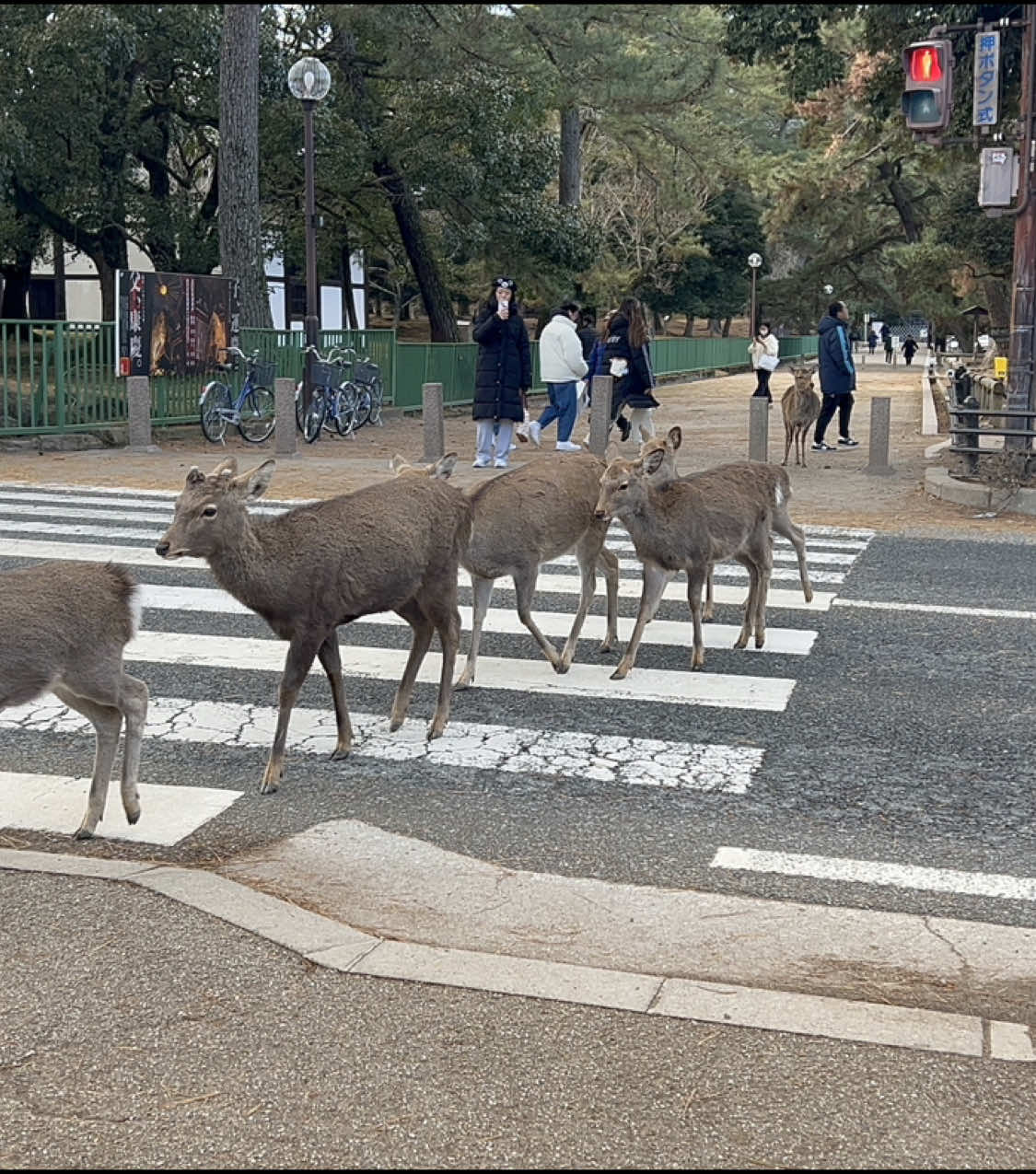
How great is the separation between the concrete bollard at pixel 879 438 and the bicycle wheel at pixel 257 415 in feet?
29.1

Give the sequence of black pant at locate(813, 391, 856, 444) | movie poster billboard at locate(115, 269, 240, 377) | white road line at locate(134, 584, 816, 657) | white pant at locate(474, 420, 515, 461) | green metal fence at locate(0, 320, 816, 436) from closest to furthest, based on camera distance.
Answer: white road line at locate(134, 584, 816, 657)
white pant at locate(474, 420, 515, 461)
green metal fence at locate(0, 320, 816, 436)
black pant at locate(813, 391, 856, 444)
movie poster billboard at locate(115, 269, 240, 377)

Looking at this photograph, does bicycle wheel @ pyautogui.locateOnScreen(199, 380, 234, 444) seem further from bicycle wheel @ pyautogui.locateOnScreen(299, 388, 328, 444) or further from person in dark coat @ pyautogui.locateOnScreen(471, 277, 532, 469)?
person in dark coat @ pyautogui.locateOnScreen(471, 277, 532, 469)

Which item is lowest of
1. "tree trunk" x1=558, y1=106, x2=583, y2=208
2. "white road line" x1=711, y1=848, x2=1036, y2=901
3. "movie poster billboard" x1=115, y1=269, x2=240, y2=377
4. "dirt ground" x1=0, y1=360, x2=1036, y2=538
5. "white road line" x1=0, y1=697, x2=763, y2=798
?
"white road line" x1=711, y1=848, x2=1036, y2=901

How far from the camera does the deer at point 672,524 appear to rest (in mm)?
8117

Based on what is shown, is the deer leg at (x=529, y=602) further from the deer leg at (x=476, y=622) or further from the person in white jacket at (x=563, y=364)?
the person in white jacket at (x=563, y=364)

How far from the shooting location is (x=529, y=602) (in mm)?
8047

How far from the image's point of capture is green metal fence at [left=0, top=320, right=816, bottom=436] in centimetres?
1942

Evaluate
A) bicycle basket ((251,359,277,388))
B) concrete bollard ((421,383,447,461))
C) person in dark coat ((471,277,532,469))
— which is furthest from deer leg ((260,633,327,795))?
bicycle basket ((251,359,277,388))

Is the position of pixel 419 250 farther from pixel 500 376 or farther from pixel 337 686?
pixel 337 686

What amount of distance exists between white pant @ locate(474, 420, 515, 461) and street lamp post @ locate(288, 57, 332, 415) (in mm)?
4961

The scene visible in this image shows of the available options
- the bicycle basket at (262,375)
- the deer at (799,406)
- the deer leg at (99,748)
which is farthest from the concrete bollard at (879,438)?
the deer leg at (99,748)

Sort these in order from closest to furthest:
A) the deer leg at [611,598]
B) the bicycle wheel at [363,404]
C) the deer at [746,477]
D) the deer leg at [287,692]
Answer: the deer leg at [287,692] < the deer at [746,477] < the deer leg at [611,598] < the bicycle wheel at [363,404]

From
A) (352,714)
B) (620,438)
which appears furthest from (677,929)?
(620,438)

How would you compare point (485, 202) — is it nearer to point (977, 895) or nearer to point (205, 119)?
point (205, 119)
